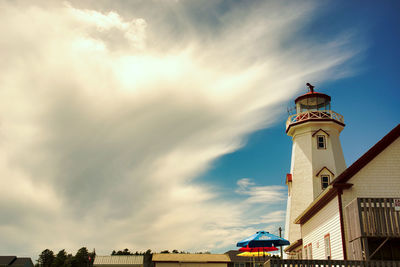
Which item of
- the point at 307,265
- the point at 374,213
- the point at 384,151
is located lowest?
the point at 307,265

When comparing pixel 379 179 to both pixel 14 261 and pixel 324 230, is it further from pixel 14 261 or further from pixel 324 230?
pixel 14 261

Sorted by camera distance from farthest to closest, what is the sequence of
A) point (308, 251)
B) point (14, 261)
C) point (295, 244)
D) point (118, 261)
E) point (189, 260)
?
point (14, 261) → point (118, 261) → point (189, 260) → point (295, 244) → point (308, 251)

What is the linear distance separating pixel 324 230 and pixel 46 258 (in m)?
114

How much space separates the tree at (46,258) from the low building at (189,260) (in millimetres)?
74960

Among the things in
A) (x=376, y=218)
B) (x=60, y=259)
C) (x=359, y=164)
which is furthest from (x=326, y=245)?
(x=60, y=259)

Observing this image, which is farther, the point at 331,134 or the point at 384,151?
the point at 331,134

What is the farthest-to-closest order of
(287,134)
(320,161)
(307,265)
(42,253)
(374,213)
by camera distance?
(42,253) < (287,134) < (320,161) < (374,213) < (307,265)

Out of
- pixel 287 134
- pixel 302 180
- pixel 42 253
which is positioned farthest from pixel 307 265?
pixel 42 253

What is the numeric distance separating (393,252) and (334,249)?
11.4ft

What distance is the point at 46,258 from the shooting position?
378ft

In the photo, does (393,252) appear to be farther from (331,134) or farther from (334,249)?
(331,134)

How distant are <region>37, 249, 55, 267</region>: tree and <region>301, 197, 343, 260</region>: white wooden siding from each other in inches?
4205

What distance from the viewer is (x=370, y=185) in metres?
18.0

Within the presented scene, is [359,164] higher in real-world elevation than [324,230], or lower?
higher
